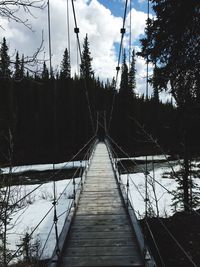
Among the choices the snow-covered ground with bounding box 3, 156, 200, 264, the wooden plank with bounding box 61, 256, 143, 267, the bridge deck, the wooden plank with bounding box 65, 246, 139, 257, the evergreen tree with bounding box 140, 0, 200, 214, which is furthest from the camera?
the snow-covered ground with bounding box 3, 156, 200, 264

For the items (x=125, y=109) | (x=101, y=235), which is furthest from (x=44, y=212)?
(x=125, y=109)

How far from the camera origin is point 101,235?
3852 millimetres

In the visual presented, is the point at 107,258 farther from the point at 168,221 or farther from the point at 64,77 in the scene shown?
the point at 64,77

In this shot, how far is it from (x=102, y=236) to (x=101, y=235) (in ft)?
0.12

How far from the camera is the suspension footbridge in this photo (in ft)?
10.3

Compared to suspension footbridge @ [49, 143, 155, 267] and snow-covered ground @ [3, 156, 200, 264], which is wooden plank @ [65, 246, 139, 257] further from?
snow-covered ground @ [3, 156, 200, 264]

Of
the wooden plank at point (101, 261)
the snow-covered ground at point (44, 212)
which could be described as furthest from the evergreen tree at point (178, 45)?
the wooden plank at point (101, 261)

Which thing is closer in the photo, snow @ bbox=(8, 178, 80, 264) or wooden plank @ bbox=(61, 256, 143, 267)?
wooden plank @ bbox=(61, 256, 143, 267)

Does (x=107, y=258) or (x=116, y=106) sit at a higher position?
(x=116, y=106)

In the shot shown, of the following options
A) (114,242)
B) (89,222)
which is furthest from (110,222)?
(114,242)

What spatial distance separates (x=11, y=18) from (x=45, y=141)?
4015 cm

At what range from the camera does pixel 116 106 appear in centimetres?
4322

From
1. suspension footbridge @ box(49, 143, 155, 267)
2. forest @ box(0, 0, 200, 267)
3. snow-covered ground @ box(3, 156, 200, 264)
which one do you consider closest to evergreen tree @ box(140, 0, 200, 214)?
forest @ box(0, 0, 200, 267)

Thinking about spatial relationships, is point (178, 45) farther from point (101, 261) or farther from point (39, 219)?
point (39, 219)
